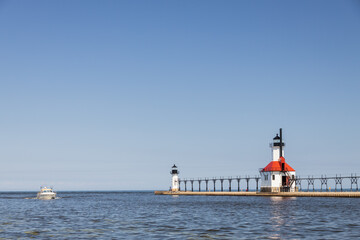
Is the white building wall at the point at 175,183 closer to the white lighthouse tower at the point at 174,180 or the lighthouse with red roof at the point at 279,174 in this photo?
A: the white lighthouse tower at the point at 174,180

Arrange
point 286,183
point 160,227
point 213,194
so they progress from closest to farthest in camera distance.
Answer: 1. point 160,227
2. point 286,183
3. point 213,194

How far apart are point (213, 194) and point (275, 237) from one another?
339 ft

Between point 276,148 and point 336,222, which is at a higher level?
point 276,148

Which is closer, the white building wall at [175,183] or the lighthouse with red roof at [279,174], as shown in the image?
the lighthouse with red roof at [279,174]

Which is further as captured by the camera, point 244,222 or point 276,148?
point 276,148

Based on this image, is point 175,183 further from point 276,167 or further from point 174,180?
point 276,167

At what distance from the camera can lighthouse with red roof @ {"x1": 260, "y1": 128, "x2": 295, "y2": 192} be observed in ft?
335

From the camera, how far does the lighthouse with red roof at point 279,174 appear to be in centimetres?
10206

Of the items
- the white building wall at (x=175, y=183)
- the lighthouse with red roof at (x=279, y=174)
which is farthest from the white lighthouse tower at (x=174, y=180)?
the lighthouse with red roof at (x=279, y=174)

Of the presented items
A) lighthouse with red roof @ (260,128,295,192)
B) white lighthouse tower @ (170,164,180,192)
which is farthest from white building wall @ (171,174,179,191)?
lighthouse with red roof @ (260,128,295,192)

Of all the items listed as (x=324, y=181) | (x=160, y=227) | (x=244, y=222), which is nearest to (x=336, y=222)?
(x=244, y=222)

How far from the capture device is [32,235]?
32281 mm

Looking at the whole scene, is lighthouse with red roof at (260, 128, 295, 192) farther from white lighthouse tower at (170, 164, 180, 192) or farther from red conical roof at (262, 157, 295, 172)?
white lighthouse tower at (170, 164, 180, 192)

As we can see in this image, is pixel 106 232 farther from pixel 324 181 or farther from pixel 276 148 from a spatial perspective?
pixel 324 181
